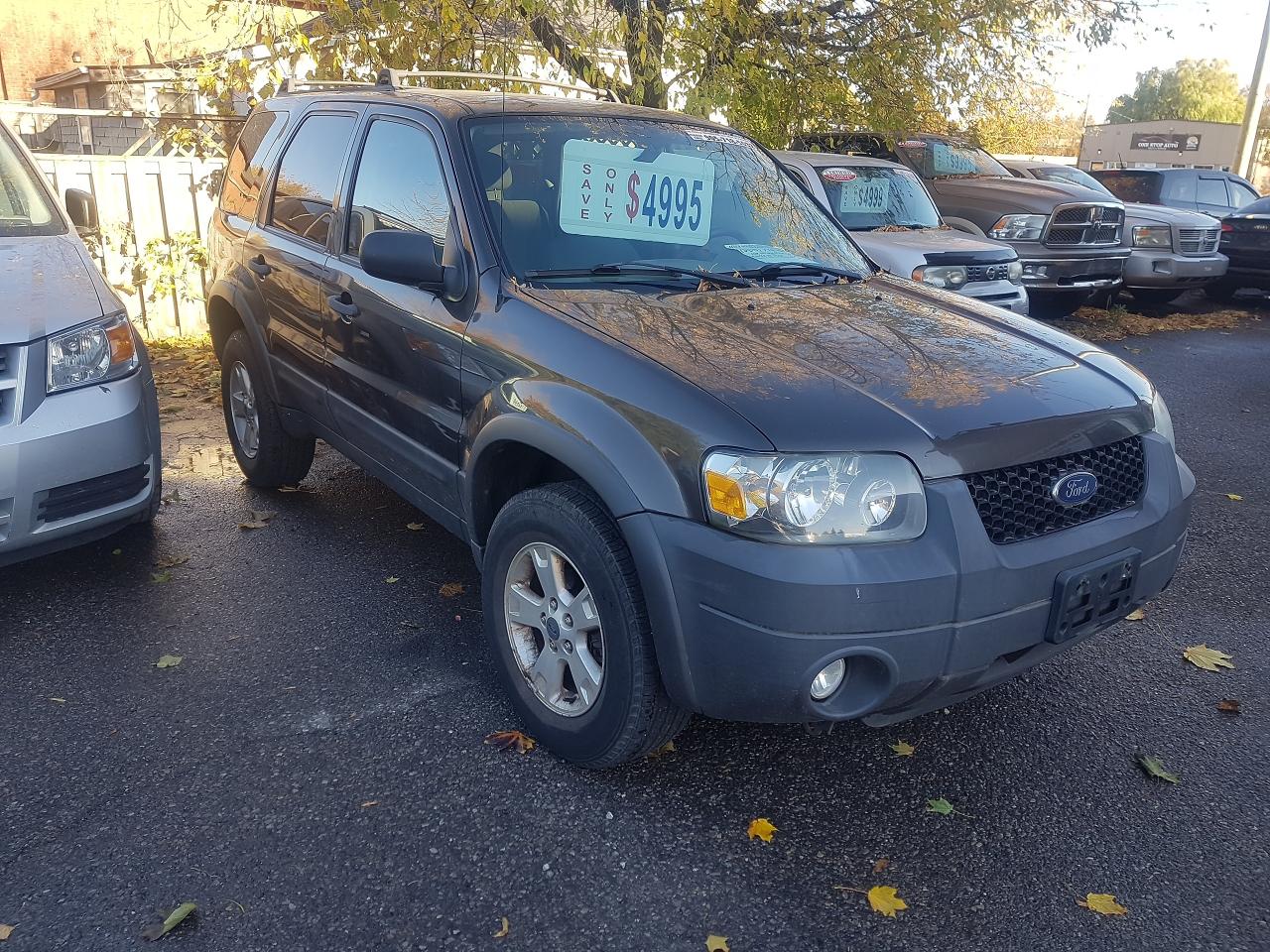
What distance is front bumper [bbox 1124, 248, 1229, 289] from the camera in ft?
37.4

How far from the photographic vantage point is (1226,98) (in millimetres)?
63906

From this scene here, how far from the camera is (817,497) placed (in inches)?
94.0

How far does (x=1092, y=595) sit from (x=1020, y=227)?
8497 mm

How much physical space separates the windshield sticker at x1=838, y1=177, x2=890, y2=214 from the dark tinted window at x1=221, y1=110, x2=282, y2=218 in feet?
17.0

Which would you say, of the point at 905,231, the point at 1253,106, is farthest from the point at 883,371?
the point at 1253,106

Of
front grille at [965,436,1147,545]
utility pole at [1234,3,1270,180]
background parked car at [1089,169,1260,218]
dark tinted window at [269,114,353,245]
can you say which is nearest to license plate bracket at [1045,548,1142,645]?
front grille at [965,436,1147,545]

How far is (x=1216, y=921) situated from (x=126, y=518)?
12.6ft

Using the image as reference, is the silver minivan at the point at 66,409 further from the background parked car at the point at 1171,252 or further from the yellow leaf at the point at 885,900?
the background parked car at the point at 1171,252

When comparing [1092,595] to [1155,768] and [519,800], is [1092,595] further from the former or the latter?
[519,800]

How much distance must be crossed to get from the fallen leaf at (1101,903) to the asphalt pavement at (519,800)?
31mm

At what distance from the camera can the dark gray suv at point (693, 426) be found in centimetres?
240

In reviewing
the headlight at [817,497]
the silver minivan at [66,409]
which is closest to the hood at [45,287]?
the silver minivan at [66,409]

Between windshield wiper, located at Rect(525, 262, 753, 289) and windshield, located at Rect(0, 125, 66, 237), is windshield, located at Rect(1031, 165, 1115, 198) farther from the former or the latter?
windshield, located at Rect(0, 125, 66, 237)

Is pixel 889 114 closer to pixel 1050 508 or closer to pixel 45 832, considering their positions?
pixel 1050 508
